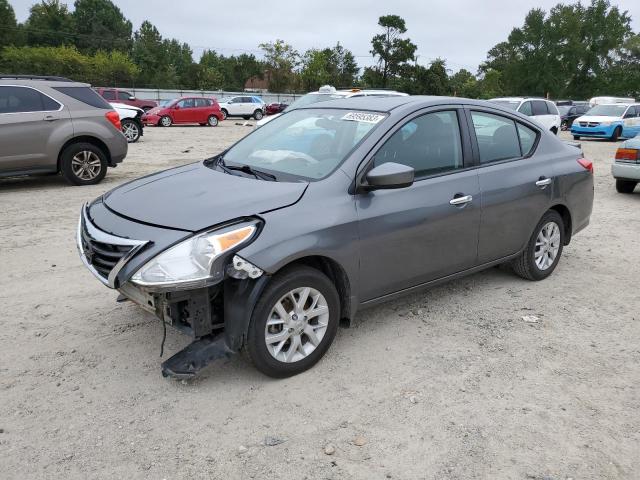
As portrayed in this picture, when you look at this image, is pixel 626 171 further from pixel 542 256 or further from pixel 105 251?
pixel 105 251

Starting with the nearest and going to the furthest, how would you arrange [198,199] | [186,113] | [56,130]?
1. [198,199]
2. [56,130]
3. [186,113]

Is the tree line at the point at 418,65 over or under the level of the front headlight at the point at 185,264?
over

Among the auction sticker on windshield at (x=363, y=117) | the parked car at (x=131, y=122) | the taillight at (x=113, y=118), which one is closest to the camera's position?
the auction sticker on windshield at (x=363, y=117)

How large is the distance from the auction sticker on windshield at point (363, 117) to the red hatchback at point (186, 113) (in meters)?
24.3

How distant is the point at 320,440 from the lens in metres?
2.95

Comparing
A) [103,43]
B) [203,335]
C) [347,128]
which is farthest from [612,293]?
[103,43]

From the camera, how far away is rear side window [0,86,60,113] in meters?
8.95

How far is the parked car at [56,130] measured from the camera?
8.95 metres

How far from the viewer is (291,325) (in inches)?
135

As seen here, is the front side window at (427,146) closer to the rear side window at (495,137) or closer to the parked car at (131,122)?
the rear side window at (495,137)

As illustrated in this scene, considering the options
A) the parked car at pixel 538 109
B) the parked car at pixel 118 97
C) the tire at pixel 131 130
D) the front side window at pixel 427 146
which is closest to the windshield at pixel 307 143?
the front side window at pixel 427 146

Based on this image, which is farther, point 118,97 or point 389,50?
point 389,50

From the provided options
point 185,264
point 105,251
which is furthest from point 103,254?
point 185,264

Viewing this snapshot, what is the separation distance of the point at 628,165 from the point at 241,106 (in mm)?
29021
